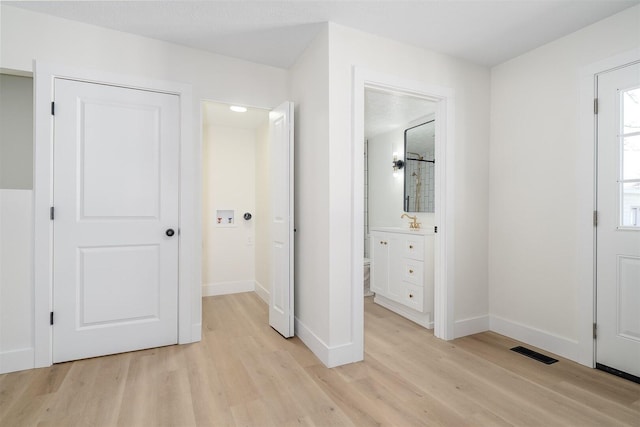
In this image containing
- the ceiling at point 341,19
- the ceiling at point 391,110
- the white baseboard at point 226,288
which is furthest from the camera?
the white baseboard at point 226,288

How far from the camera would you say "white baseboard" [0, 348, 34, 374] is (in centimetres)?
219

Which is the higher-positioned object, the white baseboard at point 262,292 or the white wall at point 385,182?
the white wall at point 385,182

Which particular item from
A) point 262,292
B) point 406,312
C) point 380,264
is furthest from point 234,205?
point 406,312

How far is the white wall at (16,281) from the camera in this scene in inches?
87.0

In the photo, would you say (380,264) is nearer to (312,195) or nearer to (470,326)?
(470,326)

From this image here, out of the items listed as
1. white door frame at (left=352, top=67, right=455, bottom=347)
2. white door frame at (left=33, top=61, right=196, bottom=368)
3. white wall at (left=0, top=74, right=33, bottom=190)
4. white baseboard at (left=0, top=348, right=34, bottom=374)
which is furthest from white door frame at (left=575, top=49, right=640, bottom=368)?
white wall at (left=0, top=74, right=33, bottom=190)

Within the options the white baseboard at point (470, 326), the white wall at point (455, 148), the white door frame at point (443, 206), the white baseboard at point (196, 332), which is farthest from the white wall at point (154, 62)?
the white baseboard at point (470, 326)

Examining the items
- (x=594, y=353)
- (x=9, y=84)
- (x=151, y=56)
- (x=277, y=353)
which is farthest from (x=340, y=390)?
(x=9, y=84)

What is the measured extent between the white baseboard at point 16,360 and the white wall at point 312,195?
1.93 m

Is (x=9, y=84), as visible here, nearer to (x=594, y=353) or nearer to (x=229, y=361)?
(x=229, y=361)

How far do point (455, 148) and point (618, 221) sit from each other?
1257mm

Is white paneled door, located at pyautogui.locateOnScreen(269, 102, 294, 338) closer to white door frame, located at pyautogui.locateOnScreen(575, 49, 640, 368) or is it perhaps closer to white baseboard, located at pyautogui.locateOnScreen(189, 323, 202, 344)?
white baseboard, located at pyautogui.locateOnScreen(189, 323, 202, 344)

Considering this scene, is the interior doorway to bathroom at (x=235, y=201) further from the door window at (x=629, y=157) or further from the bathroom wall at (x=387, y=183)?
the door window at (x=629, y=157)

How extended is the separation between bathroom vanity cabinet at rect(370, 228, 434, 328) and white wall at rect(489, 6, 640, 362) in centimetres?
61
